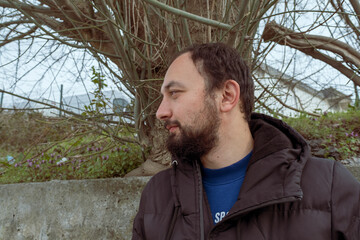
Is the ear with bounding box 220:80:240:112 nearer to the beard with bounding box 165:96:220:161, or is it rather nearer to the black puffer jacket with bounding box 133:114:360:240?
the beard with bounding box 165:96:220:161

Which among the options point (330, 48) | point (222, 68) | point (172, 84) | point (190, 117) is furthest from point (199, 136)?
point (330, 48)

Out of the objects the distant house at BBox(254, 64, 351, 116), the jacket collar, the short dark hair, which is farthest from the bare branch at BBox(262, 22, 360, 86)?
the jacket collar

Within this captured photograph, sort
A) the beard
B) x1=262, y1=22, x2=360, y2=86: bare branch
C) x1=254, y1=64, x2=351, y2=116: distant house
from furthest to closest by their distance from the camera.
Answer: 1. x1=262, y1=22, x2=360, y2=86: bare branch
2. x1=254, y1=64, x2=351, y2=116: distant house
3. the beard

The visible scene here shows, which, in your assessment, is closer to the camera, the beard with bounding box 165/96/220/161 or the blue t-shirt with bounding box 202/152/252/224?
the blue t-shirt with bounding box 202/152/252/224

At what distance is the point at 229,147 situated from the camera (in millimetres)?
1756

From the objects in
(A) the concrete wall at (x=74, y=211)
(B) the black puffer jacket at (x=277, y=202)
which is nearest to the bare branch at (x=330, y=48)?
(B) the black puffer jacket at (x=277, y=202)

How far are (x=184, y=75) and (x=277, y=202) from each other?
0.91 m

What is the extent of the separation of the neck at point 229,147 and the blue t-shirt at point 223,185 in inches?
1.7

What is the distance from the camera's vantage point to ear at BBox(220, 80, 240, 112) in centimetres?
180

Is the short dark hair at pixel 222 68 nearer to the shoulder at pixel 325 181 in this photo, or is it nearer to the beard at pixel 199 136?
the beard at pixel 199 136

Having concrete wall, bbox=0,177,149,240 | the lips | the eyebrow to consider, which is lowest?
concrete wall, bbox=0,177,149,240

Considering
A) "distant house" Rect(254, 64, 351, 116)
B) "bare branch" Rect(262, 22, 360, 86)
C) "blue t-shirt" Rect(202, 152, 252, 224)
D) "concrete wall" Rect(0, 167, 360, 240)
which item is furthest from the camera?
"bare branch" Rect(262, 22, 360, 86)

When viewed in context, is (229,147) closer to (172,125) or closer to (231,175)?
(231,175)

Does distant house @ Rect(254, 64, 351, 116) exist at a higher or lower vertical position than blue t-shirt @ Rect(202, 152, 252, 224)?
higher
